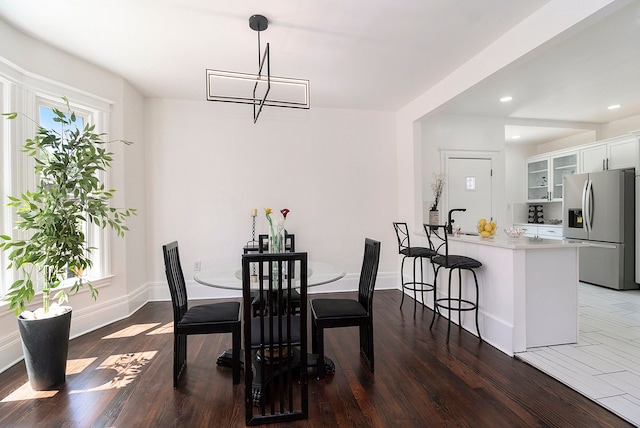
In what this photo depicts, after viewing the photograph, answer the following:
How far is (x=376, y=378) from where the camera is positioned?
2.19 meters

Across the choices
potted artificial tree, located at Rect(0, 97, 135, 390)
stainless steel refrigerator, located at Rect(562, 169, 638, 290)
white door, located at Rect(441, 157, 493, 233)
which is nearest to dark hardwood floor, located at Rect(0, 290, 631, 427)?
potted artificial tree, located at Rect(0, 97, 135, 390)

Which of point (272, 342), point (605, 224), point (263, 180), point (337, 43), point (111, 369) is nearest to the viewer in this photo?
point (272, 342)

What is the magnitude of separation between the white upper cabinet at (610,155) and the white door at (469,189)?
172 centimetres

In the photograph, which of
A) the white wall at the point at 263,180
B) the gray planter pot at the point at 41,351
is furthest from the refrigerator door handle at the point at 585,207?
the gray planter pot at the point at 41,351

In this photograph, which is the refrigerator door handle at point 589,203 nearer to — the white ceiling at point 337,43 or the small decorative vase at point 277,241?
the white ceiling at point 337,43

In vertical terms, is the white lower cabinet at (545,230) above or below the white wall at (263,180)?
below

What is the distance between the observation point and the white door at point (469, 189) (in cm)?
474

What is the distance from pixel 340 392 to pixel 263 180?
299 cm

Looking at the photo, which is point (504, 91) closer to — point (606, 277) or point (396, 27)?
point (396, 27)

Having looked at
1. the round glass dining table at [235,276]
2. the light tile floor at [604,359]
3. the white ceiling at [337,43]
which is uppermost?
the white ceiling at [337,43]

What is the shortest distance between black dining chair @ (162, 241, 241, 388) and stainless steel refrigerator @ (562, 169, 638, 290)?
4.77 m

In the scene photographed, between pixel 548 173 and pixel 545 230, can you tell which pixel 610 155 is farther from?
pixel 545 230

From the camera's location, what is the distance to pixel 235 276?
2416mm

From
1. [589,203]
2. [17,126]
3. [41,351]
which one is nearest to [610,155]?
[589,203]
